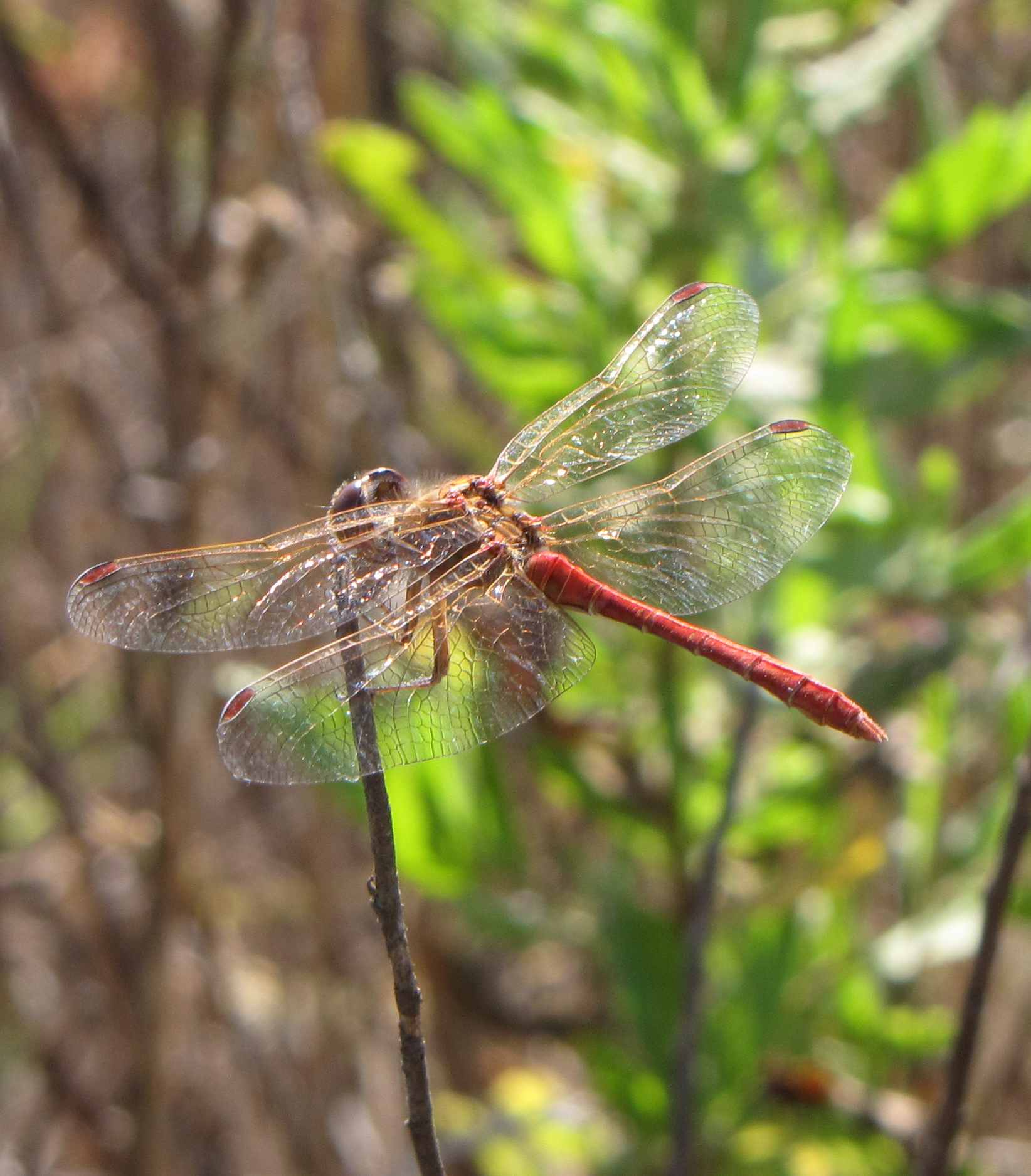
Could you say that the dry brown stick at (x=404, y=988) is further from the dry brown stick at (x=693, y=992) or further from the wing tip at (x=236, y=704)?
the dry brown stick at (x=693, y=992)

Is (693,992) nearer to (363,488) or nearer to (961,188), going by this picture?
(363,488)

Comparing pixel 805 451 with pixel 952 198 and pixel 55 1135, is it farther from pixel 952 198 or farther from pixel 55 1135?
pixel 55 1135

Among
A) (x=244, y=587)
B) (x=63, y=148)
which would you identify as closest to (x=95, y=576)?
(x=244, y=587)

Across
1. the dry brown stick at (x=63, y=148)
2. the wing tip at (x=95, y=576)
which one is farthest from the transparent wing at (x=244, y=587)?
the dry brown stick at (x=63, y=148)

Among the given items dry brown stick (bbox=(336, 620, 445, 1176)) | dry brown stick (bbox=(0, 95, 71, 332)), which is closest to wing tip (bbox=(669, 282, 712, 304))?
dry brown stick (bbox=(336, 620, 445, 1176))

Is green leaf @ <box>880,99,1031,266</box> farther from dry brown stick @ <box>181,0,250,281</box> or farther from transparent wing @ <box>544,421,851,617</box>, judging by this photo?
dry brown stick @ <box>181,0,250,281</box>

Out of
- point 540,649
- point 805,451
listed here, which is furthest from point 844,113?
point 540,649
